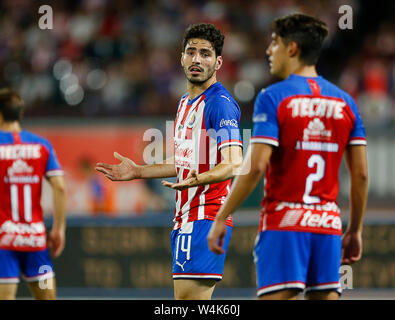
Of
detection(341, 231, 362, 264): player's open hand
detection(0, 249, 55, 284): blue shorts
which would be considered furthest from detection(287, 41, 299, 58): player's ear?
detection(0, 249, 55, 284): blue shorts

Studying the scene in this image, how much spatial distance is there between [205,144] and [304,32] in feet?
4.87

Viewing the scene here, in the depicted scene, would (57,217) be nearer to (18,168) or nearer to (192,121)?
(18,168)

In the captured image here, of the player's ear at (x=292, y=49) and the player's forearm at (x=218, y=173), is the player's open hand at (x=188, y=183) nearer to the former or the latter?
the player's forearm at (x=218, y=173)

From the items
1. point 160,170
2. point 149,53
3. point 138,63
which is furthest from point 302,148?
point 149,53

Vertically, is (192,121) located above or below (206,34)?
below

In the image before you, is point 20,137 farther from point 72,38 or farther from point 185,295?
point 72,38

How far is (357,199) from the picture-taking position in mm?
4371

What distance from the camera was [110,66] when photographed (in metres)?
13.7

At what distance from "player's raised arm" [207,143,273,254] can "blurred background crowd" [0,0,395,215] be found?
7034 mm

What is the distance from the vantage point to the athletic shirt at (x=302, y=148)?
4.10 metres

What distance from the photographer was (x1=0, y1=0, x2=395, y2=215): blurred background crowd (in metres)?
11.4

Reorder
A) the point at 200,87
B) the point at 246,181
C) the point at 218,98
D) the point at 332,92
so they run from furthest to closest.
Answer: the point at 200,87 → the point at 218,98 → the point at 332,92 → the point at 246,181

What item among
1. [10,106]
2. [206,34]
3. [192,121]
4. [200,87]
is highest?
[206,34]

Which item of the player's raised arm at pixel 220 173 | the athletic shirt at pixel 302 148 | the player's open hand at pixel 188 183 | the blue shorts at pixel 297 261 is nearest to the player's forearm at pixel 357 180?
the athletic shirt at pixel 302 148
